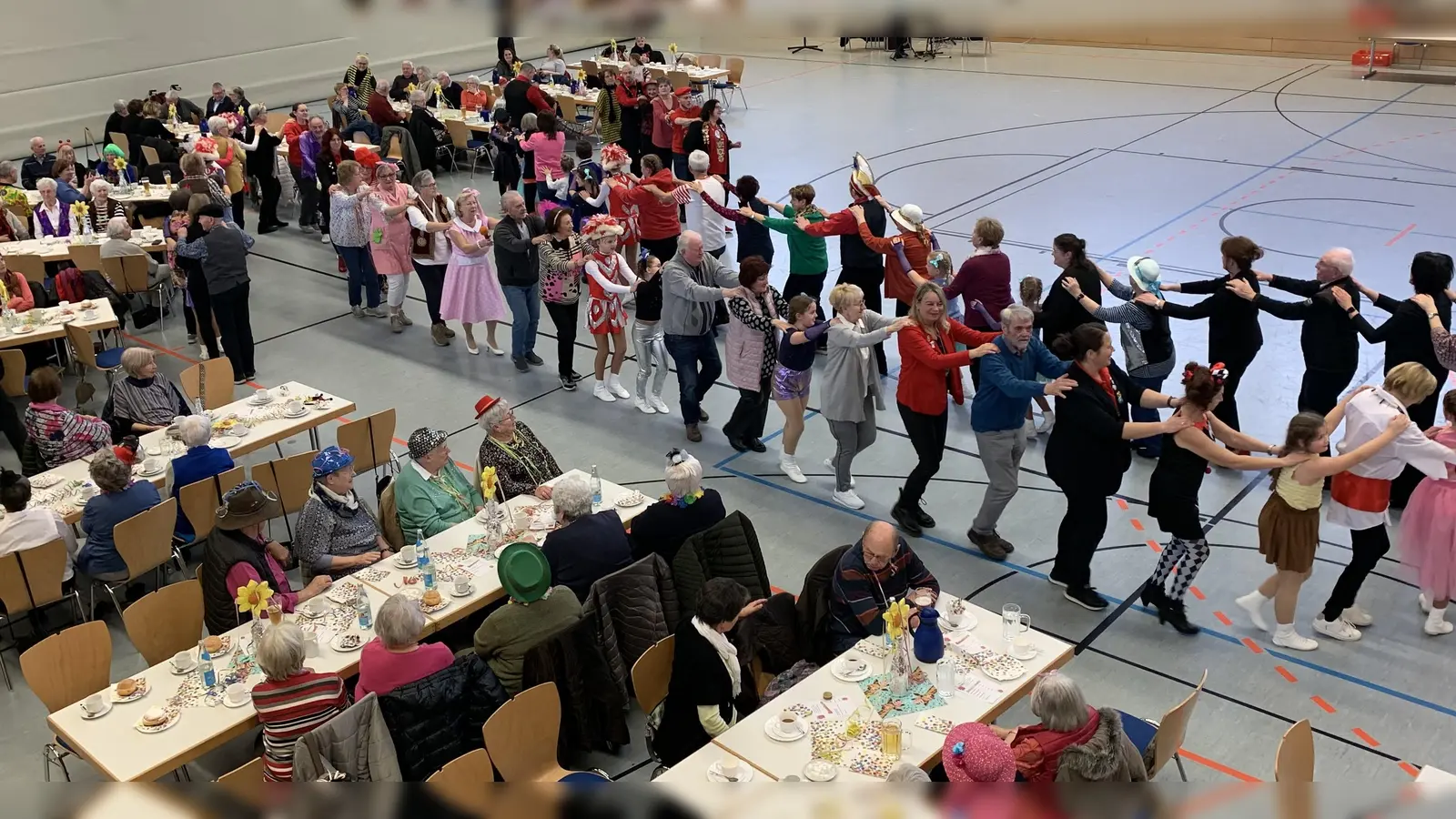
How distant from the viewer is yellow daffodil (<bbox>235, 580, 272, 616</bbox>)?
5.92 m

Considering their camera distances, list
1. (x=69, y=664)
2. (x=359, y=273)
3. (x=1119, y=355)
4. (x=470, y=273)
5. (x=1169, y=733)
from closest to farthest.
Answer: (x=1169, y=733) < (x=69, y=664) < (x=1119, y=355) < (x=470, y=273) < (x=359, y=273)

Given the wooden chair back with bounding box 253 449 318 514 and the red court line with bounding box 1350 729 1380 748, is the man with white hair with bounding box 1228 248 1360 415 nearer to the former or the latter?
the red court line with bounding box 1350 729 1380 748

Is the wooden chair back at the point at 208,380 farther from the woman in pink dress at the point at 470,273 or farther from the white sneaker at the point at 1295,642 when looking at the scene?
the white sneaker at the point at 1295,642

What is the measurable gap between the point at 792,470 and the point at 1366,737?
409cm

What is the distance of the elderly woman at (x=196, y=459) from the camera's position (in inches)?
295

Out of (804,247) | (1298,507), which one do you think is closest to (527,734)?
(1298,507)

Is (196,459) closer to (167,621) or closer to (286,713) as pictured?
(167,621)

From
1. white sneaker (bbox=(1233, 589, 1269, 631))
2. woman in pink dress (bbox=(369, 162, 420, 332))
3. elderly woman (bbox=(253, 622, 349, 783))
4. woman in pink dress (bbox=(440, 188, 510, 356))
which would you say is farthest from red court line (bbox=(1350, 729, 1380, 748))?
woman in pink dress (bbox=(369, 162, 420, 332))

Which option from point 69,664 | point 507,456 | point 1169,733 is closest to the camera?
point 1169,733

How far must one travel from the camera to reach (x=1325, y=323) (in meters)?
8.00

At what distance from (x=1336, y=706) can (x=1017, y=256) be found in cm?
770

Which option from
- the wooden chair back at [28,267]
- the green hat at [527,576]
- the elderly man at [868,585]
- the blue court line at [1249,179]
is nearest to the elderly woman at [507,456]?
the green hat at [527,576]

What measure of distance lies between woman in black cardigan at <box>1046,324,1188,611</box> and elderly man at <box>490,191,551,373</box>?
4.89m

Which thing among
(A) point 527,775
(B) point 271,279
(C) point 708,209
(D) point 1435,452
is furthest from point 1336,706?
(B) point 271,279
